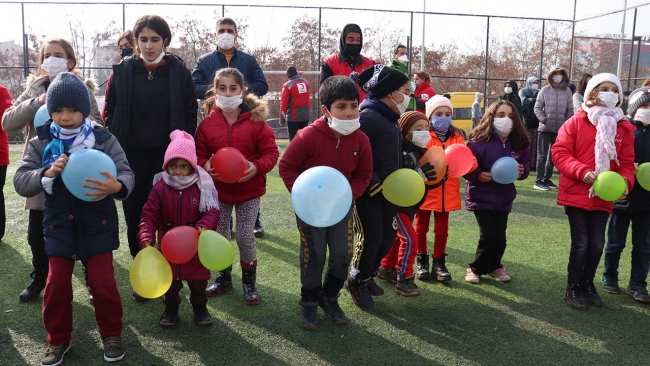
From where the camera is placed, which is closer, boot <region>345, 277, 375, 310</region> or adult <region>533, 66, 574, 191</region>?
boot <region>345, 277, 375, 310</region>

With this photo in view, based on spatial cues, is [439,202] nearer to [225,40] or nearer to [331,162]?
[331,162]

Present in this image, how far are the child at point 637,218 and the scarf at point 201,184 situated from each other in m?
3.29

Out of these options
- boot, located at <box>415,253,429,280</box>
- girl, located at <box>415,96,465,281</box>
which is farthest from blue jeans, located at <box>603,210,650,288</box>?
boot, located at <box>415,253,429,280</box>

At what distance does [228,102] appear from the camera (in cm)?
411

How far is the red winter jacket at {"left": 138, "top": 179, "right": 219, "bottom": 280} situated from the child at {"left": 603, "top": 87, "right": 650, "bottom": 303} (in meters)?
3.30

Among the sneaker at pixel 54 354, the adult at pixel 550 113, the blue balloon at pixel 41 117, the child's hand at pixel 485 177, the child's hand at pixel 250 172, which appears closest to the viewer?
the sneaker at pixel 54 354

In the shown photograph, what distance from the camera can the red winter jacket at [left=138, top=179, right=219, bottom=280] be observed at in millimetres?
3617

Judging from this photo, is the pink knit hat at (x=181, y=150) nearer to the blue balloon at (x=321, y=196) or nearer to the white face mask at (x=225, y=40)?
the blue balloon at (x=321, y=196)

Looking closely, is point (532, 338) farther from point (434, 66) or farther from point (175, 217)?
point (434, 66)

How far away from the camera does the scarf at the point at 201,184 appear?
366 centimetres

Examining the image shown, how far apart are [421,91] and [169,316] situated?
6995 millimetres

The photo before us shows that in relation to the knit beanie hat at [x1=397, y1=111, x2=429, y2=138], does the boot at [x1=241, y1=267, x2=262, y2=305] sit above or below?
below

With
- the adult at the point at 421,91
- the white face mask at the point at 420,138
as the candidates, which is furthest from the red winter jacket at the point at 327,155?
the adult at the point at 421,91

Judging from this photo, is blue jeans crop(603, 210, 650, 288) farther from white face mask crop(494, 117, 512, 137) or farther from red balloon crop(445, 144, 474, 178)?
red balloon crop(445, 144, 474, 178)
